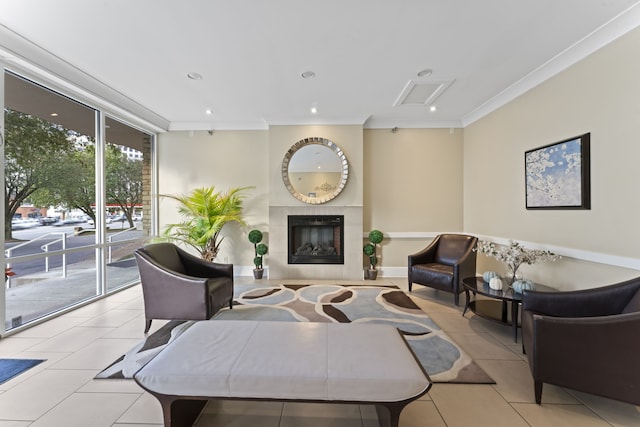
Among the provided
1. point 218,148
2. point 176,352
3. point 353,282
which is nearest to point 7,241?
point 176,352

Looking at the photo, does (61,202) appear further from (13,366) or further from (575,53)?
(575,53)

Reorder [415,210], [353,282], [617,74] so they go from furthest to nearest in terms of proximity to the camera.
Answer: [415,210], [353,282], [617,74]

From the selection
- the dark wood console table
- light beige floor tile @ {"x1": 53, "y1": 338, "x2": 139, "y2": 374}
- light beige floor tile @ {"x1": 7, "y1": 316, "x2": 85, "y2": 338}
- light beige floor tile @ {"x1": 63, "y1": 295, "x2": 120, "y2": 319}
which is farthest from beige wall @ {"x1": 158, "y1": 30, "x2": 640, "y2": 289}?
light beige floor tile @ {"x1": 53, "y1": 338, "x2": 139, "y2": 374}

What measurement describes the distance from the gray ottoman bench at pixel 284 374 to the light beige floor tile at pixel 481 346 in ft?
3.97

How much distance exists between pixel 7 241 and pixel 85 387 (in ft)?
6.51

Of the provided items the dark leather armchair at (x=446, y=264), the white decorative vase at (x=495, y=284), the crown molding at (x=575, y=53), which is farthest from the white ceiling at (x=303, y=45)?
the white decorative vase at (x=495, y=284)

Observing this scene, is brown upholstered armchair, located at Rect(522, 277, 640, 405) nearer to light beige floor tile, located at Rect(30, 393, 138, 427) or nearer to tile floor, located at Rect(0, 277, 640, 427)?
tile floor, located at Rect(0, 277, 640, 427)

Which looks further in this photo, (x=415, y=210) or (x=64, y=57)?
(x=415, y=210)

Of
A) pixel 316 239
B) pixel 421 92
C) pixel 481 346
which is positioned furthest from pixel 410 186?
pixel 481 346

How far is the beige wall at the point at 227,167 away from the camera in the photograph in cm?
506

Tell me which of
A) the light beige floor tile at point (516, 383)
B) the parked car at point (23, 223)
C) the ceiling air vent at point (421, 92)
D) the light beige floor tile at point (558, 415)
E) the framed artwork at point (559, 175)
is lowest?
the light beige floor tile at point (558, 415)

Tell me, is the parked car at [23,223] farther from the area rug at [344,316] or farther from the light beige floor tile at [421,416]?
the light beige floor tile at [421,416]

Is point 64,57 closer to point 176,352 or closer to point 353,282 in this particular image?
point 176,352

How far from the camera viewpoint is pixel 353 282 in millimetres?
4598
